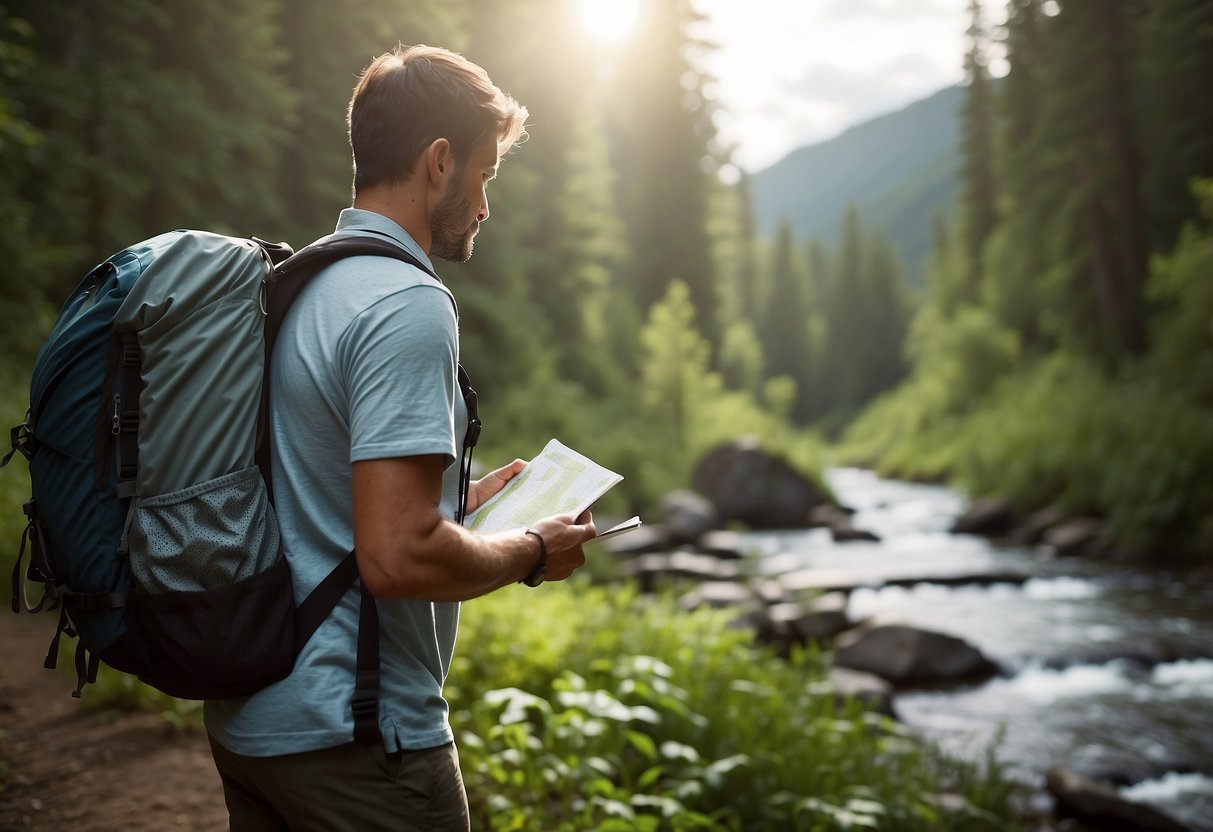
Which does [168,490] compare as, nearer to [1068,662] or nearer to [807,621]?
[807,621]

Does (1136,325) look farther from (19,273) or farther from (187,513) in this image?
(187,513)

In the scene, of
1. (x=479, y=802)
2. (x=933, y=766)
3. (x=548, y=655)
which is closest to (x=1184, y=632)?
(x=933, y=766)

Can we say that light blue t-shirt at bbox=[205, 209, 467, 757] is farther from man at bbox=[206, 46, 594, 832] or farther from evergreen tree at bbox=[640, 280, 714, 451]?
evergreen tree at bbox=[640, 280, 714, 451]

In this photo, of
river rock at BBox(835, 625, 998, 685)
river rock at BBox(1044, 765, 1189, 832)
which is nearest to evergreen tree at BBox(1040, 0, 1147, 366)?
river rock at BBox(835, 625, 998, 685)

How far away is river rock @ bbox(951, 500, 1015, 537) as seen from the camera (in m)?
18.9

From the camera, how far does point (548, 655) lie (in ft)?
17.8

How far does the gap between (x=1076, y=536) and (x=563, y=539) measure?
16.3 m

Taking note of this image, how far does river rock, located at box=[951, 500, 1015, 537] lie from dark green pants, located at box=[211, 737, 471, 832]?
61.7 ft

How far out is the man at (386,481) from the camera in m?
1.58

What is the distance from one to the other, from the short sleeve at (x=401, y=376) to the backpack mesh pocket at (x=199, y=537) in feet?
0.81

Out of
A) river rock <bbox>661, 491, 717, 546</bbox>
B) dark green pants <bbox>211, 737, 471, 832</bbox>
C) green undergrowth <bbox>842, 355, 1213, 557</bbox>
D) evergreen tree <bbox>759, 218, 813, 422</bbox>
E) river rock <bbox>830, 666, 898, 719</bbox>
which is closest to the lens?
dark green pants <bbox>211, 737, 471, 832</bbox>

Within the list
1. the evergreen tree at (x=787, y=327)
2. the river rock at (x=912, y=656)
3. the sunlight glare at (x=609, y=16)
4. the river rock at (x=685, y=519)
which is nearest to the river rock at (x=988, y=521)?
the river rock at (x=685, y=519)

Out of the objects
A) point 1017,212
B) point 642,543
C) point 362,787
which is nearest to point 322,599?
point 362,787

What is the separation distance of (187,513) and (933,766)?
6062 mm
